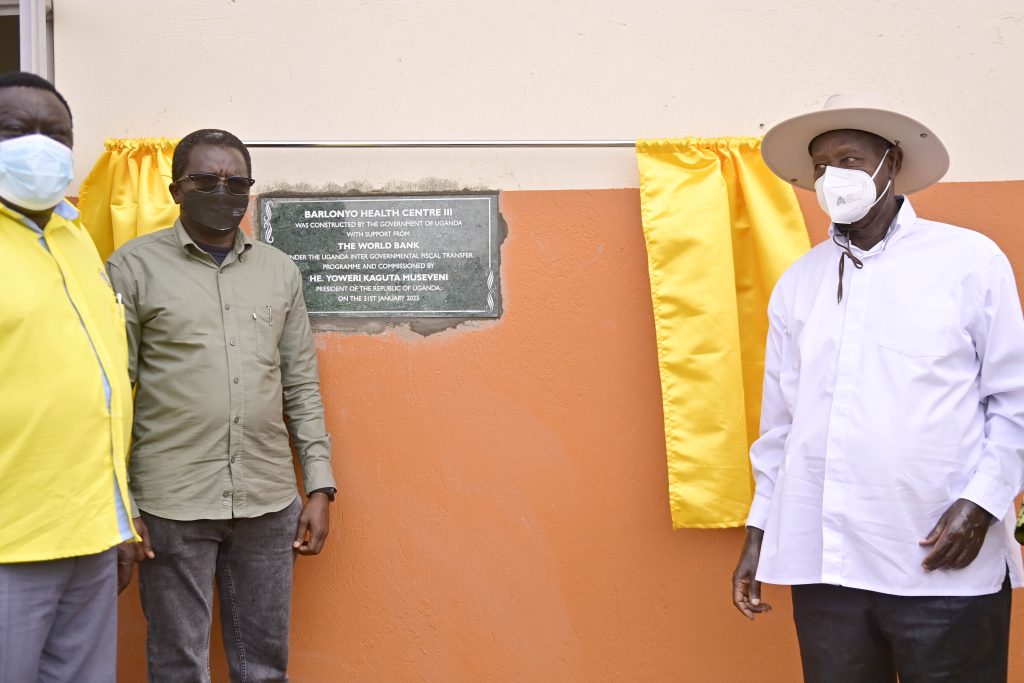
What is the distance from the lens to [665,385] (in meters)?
3.49

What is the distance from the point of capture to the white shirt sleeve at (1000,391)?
236cm

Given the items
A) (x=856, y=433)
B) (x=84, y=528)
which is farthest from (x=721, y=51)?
(x=84, y=528)

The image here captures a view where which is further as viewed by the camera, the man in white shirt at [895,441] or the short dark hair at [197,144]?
the short dark hair at [197,144]

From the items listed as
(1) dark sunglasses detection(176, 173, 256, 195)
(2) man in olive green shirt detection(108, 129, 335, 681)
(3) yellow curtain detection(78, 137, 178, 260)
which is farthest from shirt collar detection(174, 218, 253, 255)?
(3) yellow curtain detection(78, 137, 178, 260)

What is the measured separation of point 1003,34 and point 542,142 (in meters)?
1.72

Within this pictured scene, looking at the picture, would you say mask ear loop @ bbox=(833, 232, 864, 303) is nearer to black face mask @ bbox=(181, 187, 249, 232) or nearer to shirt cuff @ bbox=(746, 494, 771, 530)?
shirt cuff @ bbox=(746, 494, 771, 530)

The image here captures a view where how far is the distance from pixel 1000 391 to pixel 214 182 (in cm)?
241

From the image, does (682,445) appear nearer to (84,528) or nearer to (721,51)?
(721,51)

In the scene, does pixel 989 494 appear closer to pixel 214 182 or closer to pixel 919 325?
pixel 919 325

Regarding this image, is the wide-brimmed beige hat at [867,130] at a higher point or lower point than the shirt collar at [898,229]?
higher

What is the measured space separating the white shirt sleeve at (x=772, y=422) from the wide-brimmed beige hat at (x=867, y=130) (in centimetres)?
48

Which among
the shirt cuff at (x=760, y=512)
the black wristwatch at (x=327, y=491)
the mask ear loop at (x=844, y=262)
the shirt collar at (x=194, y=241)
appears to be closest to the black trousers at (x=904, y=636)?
the shirt cuff at (x=760, y=512)

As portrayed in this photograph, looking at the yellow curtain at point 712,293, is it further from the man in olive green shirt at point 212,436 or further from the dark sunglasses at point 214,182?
the dark sunglasses at point 214,182

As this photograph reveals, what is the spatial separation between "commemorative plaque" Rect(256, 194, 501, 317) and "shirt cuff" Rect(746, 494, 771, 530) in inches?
50.4
